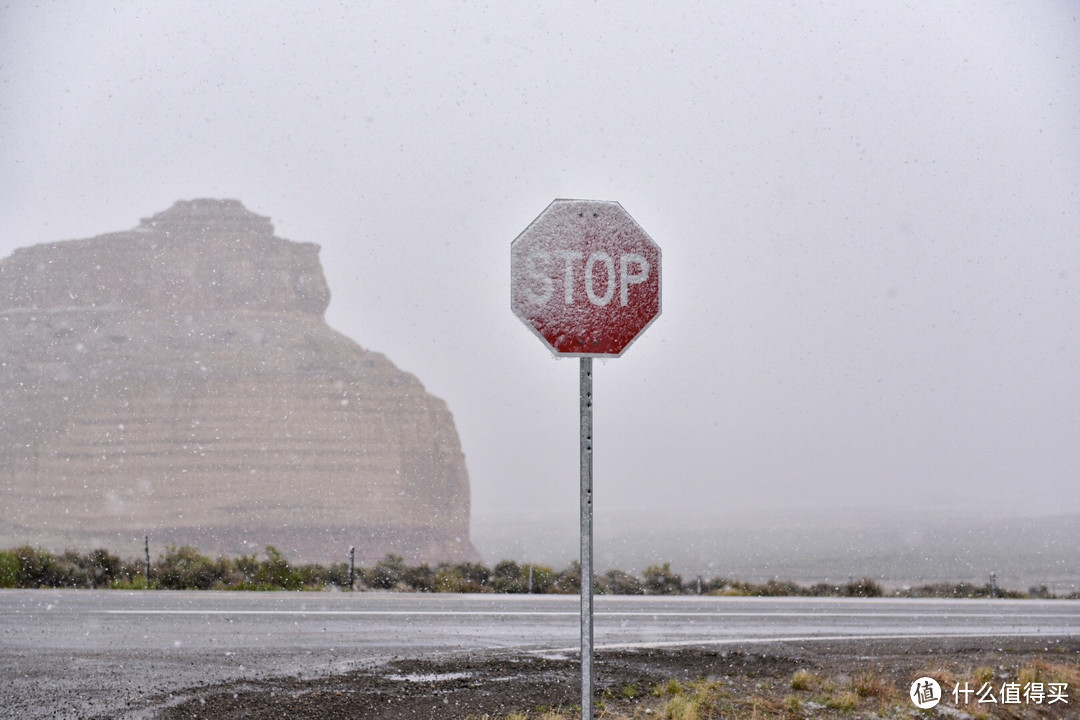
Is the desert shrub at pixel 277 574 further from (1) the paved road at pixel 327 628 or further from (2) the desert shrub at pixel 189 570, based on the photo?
(1) the paved road at pixel 327 628

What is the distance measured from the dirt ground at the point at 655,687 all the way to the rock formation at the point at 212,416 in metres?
73.1

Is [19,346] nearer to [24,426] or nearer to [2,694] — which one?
[24,426]

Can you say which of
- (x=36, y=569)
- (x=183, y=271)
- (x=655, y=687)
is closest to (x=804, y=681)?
(x=655, y=687)

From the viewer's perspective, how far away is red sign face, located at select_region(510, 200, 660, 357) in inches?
189

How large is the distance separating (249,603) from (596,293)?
457 inches

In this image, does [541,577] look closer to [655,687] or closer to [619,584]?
[619,584]

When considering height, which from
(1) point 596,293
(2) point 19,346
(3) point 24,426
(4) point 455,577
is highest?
(2) point 19,346

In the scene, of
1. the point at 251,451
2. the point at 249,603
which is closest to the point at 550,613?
the point at 249,603

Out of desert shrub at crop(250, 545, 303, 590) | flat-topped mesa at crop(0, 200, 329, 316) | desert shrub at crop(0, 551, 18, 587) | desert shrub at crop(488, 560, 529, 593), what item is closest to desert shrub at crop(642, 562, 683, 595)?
desert shrub at crop(488, 560, 529, 593)

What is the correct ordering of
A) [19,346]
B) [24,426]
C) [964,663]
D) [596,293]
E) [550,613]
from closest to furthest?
[596,293], [964,663], [550,613], [24,426], [19,346]

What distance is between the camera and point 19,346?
340ft

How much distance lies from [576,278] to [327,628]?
797 centimetres

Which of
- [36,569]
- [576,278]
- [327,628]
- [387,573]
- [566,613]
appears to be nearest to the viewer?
[576,278]

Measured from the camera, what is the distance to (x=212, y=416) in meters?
99.7
